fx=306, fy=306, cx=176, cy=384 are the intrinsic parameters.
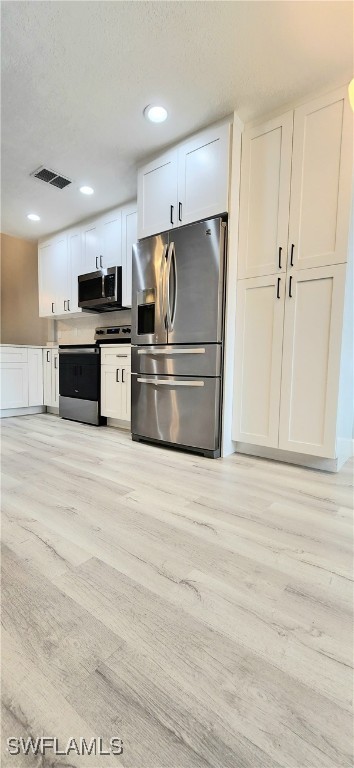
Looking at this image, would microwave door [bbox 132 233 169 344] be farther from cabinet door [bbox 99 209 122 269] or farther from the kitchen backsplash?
the kitchen backsplash

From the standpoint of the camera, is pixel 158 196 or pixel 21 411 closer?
pixel 158 196

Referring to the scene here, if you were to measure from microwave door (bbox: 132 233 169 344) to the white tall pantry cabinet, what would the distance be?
0.59 m

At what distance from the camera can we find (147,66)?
1.71 m

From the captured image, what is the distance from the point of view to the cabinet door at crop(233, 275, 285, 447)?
2049mm

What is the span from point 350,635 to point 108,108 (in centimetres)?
289

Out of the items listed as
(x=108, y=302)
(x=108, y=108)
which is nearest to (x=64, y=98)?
(x=108, y=108)

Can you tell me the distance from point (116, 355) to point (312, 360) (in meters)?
1.85

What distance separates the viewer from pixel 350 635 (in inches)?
30.4

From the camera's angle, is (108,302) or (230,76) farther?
(108,302)

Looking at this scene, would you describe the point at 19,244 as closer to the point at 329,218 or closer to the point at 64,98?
the point at 64,98

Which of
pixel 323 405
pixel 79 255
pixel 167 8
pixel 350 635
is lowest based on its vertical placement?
pixel 350 635

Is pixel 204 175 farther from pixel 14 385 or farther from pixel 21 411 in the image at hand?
pixel 21 411

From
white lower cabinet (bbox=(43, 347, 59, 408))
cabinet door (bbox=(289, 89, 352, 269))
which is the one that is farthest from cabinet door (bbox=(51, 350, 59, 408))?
cabinet door (bbox=(289, 89, 352, 269))

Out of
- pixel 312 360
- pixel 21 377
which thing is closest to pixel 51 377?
pixel 21 377
